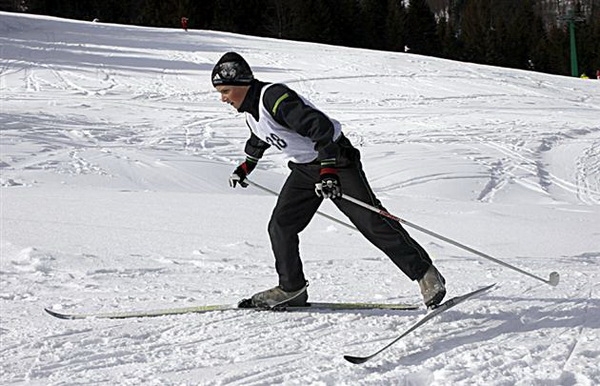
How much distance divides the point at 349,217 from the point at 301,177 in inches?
12.1

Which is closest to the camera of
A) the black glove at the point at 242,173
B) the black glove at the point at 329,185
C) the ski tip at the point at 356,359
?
the ski tip at the point at 356,359

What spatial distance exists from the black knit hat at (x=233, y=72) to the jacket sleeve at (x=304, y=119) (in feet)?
0.53

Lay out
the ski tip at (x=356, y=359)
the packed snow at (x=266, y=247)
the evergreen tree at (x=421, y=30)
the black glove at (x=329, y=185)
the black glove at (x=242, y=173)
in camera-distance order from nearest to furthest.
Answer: the ski tip at (x=356, y=359)
the packed snow at (x=266, y=247)
the black glove at (x=329, y=185)
the black glove at (x=242, y=173)
the evergreen tree at (x=421, y=30)

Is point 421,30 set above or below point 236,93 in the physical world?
above

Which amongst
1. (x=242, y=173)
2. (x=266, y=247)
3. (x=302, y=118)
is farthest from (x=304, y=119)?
(x=266, y=247)

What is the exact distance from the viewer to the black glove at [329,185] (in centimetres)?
343

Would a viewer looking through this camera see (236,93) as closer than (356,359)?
No

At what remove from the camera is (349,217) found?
3801mm

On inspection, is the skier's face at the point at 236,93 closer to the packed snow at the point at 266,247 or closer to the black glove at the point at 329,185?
the black glove at the point at 329,185

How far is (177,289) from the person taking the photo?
4492 mm

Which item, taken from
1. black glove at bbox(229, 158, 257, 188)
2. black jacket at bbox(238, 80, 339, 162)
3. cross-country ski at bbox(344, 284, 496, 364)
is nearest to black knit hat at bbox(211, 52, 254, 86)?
black jacket at bbox(238, 80, 339, 162)

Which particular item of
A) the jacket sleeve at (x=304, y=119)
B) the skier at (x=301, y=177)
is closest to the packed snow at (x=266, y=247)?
the skier at (x=301, y=177)

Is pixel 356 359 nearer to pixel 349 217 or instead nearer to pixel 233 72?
pixel 349 217

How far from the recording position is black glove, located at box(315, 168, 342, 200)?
3.43 metres
